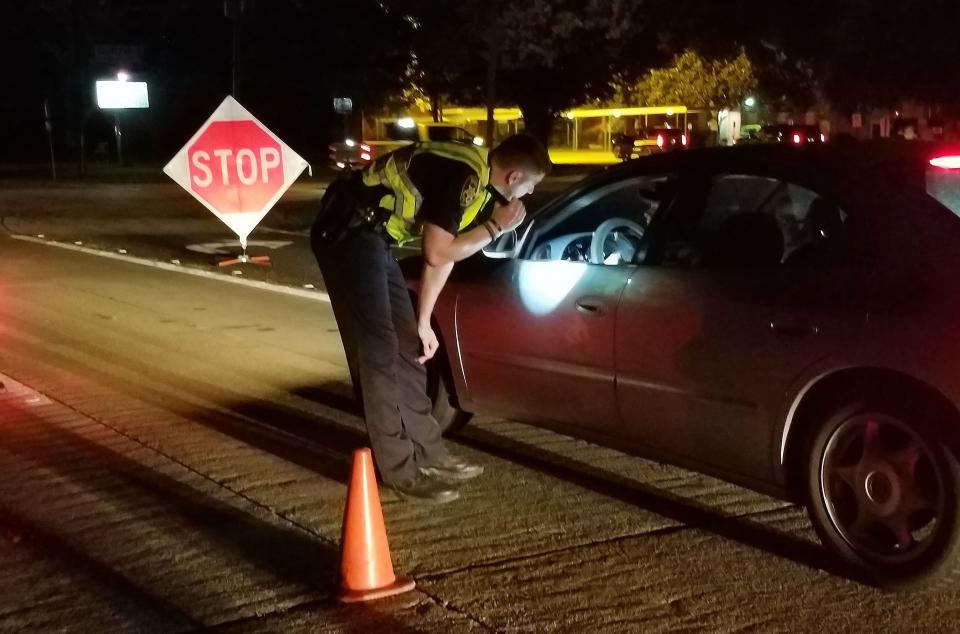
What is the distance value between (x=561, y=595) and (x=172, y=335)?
664 cm

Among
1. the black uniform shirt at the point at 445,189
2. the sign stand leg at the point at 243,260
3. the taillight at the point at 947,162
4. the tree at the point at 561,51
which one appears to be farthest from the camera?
the tree at the point at 561,51

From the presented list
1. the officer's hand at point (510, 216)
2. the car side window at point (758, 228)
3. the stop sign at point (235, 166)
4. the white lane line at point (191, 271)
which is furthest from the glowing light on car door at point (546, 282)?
the stop sign at point (235, 166)

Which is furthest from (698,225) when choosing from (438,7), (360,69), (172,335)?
(360,69)

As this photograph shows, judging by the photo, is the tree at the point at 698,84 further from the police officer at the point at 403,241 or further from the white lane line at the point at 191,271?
the police officer at the point at 403,241

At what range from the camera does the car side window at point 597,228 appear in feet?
20.4

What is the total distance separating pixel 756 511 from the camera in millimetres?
5844

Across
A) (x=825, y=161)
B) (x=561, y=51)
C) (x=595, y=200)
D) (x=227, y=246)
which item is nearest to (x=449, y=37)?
(x=561, y=51)

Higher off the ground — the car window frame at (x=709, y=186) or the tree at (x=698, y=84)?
the tree at (x=698, y=84)

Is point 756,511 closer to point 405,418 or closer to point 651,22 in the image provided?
point 405,418

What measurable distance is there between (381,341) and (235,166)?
29.9ft

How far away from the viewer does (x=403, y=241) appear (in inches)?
232

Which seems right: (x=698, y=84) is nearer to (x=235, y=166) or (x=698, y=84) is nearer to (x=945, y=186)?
(x=235, y=166)

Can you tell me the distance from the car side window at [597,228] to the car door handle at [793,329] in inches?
49.6

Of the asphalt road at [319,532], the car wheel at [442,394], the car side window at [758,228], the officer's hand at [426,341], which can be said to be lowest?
the asphalt road at [319,532]
